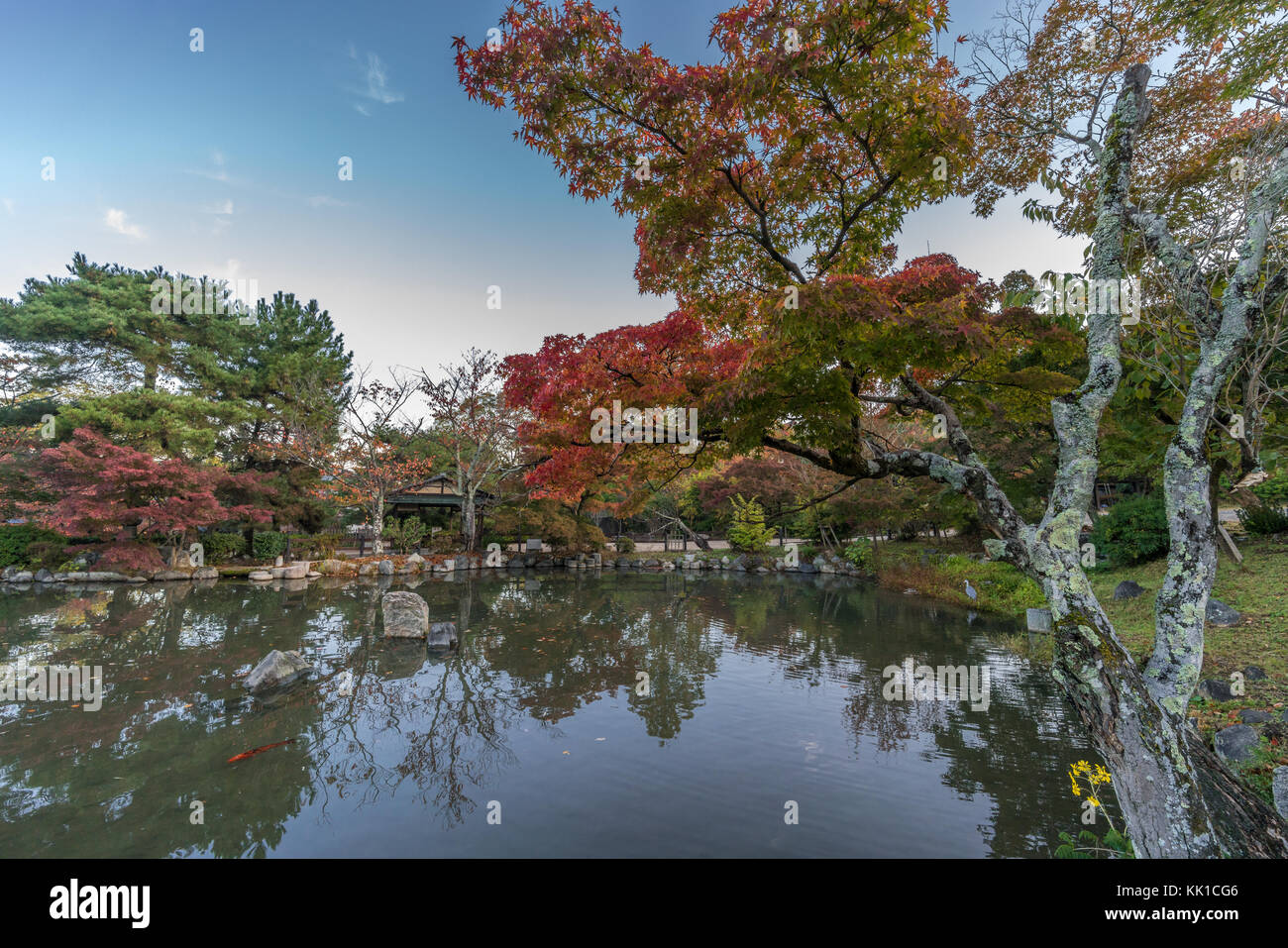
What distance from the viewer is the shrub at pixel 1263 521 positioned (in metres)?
9.41

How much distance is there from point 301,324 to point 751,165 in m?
22.5

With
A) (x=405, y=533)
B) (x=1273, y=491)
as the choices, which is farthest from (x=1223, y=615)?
(x=405, y=533)

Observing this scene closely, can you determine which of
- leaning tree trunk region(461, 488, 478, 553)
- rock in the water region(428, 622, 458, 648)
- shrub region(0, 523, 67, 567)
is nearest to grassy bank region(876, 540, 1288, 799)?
rock in the water region(428, 622, 458, 648)

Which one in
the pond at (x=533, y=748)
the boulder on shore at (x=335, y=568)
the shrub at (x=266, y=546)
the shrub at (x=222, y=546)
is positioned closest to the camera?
the pond at (x=533, y=748)

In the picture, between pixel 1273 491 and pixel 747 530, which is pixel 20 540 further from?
pixel 1273 491

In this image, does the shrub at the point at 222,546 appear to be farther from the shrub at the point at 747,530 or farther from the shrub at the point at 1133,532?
the shrub at the point at 1133,532

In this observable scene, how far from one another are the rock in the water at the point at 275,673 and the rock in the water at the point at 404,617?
77.8 inches

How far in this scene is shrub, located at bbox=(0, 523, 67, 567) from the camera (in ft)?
46.7

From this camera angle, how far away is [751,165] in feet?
14.1

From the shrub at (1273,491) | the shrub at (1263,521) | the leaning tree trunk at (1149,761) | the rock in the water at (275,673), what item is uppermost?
the shrub at (1273,491)

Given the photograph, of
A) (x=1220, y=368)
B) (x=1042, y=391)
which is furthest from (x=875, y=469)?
(x=1042, y=391)

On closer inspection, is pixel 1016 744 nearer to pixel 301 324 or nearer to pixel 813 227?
pixel 813 227

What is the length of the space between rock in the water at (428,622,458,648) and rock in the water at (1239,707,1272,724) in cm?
888

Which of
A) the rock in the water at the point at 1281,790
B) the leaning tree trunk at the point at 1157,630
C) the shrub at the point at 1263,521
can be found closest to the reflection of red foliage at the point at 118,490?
the leaning tree trunk at the point at 1157,630
